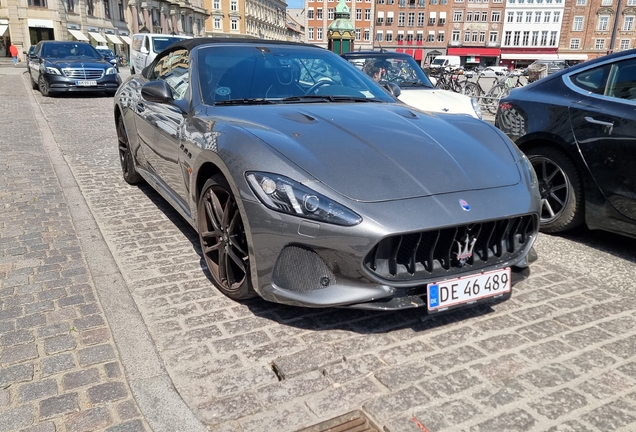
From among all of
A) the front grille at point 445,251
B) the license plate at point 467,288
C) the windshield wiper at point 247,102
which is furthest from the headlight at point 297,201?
the windshield wiper at point 247,102

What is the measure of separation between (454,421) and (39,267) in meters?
3.00

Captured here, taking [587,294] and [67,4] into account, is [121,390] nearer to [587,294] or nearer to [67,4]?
[587,294]

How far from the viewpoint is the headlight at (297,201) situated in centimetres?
256

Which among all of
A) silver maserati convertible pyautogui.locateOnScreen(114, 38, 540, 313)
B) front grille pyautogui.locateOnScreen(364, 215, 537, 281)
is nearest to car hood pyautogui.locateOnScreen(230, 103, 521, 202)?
silver maserati convertible pyautogui.locateOnScreen(114, 38, 540, 313)

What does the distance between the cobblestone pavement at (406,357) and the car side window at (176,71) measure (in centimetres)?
131

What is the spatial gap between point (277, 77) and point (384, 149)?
135 centimetres

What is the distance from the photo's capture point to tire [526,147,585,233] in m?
4.25

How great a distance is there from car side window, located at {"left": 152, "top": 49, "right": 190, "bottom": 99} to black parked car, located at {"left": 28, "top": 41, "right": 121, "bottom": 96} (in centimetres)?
1124

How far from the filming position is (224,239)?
3213 mm

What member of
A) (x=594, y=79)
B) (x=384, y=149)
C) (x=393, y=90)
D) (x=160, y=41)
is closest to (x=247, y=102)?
(x=384, y=149)

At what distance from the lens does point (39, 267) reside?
3770 millimetres

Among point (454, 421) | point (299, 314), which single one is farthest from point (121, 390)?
point (454, 421)

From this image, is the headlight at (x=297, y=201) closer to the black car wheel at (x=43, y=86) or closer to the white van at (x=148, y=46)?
the black car wheel at (x=43, y=86)

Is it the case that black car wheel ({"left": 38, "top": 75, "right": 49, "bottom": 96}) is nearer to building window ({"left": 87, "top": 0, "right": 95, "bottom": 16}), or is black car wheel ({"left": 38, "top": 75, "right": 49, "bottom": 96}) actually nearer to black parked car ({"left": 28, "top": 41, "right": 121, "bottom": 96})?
black parked car ({"left": 28, "top": 41, "right": 121, "bottom": 96})
